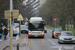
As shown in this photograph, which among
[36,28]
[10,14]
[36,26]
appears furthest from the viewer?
[36,26]

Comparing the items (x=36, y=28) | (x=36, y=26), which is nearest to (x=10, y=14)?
(x=36, y=28)

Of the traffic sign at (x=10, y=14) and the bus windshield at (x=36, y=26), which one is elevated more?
the traffic sign at (x=10, y=14)

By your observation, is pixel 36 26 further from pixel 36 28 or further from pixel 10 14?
pixel 10 14

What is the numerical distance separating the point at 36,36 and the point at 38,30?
899 mm

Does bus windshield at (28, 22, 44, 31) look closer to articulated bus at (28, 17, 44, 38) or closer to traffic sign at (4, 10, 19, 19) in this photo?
articulated bus at (28, 17, 44, 38)

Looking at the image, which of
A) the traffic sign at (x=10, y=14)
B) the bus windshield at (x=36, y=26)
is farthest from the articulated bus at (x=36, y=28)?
the traffic sign at (x=10, y=14)

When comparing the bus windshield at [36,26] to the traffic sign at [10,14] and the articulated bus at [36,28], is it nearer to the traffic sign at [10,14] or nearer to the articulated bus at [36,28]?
the articulated bus at [36,28]

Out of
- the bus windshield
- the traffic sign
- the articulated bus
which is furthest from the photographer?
the bus windshield

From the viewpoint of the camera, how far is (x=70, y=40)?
71.3 feet

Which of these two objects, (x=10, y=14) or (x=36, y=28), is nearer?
(x=10, y=14)

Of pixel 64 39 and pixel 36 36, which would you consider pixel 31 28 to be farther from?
pixel 64 39

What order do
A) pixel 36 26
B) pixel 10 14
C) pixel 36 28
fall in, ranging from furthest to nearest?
pixel 36 26 → pixel 36 28 → pixel 10 14

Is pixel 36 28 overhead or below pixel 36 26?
below

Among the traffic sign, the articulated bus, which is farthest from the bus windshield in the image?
the traffic sign
